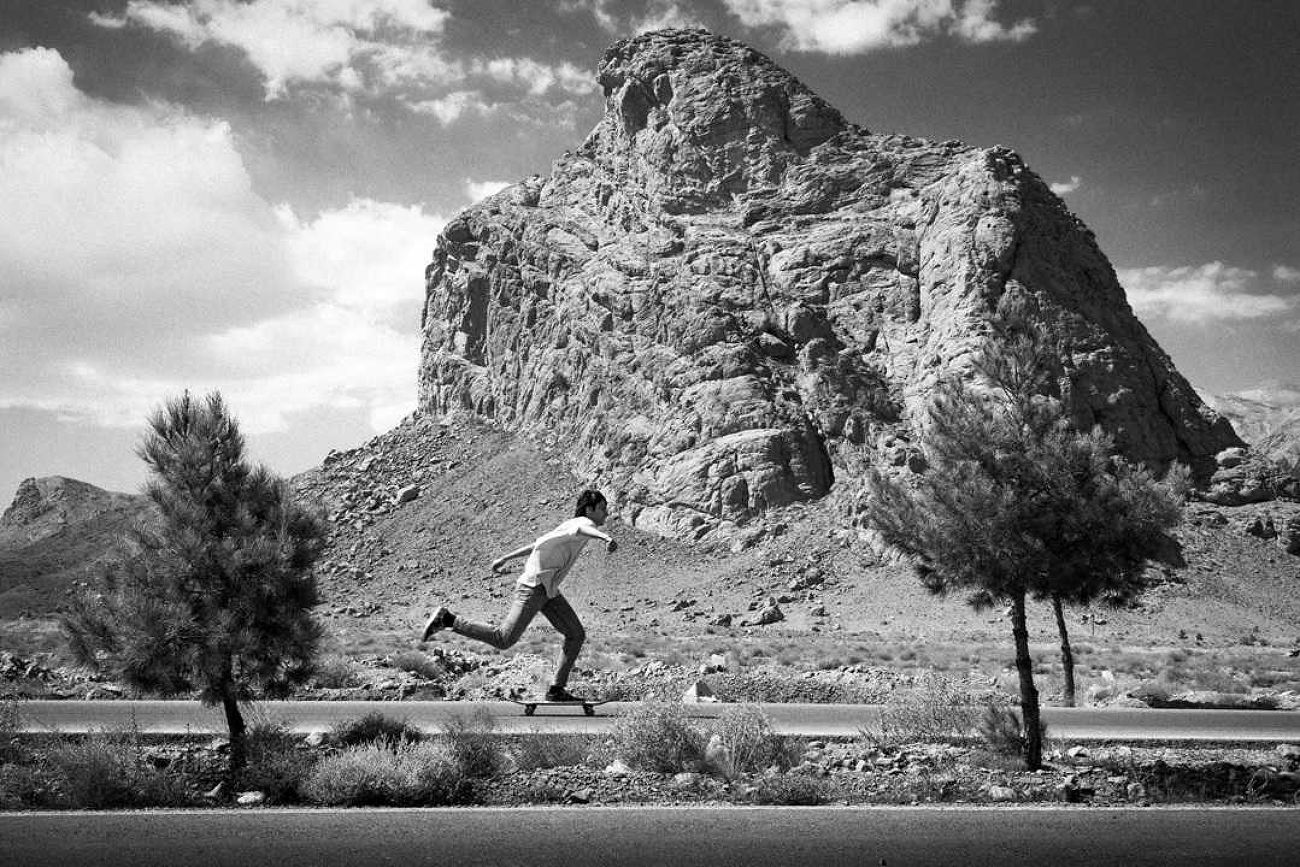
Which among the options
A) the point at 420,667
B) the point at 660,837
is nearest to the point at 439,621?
the point at 660,837

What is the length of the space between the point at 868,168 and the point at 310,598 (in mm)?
80394

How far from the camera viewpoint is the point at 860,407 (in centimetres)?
7019

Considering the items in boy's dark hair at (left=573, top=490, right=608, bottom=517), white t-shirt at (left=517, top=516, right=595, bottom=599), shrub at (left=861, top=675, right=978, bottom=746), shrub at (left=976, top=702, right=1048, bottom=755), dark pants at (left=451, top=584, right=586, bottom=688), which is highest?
boy's dark hair at (left=573, top=490, right=608, bottom=517)

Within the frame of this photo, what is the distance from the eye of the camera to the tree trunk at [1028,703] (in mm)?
10086

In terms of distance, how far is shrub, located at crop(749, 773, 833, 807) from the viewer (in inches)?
334

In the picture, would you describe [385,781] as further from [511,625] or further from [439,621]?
[511,625]

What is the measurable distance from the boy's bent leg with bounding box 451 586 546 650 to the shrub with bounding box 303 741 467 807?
1681mm

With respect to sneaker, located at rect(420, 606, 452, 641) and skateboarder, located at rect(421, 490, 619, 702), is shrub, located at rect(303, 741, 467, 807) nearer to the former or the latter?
skateboarder, located at rect(421, 490, 619, 702)

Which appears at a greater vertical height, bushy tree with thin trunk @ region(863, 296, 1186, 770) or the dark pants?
bushy tree with thin trunk @ region(863, 296, 1186, 770)

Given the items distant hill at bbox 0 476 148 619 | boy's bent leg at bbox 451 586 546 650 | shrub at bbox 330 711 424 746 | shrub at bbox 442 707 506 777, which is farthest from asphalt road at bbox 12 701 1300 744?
distant hill at bbox 0 476 148 619

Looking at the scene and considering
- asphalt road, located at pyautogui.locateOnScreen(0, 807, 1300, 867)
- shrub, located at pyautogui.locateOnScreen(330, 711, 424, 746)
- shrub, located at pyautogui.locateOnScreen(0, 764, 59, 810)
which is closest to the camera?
asphalt road, located at pyautogui.locateOnScreen(0, 807, 1300, 867)

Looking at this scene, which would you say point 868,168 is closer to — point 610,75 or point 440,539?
point 610,75

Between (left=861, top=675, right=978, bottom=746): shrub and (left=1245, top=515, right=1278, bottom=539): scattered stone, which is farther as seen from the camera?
(left=1245, top=515, right=1278, bottom=539): scattered stone

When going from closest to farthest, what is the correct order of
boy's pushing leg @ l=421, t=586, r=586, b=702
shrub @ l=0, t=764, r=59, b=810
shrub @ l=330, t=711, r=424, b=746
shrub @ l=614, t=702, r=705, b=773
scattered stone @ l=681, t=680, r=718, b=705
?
boy's pushing leg @ l=421, t=586, r=586, b=702
shrub @ l=0, t=764, r=59, b=810
shrub @ l=614, t=702, r=705, b=773
shrub @ l=330, t=711, r=424, b=746
scattered stone @ l=681, t=680, r=718, b=705
